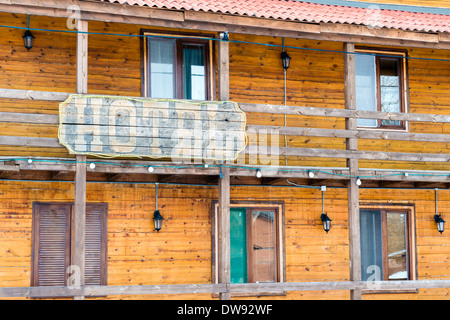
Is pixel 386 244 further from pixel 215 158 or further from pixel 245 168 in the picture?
pixel 215 158

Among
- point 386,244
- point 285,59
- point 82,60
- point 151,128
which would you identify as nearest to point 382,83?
point 285,59

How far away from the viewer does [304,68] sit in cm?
1602

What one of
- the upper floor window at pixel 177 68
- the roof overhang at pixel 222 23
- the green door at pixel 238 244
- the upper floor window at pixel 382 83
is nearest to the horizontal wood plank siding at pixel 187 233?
the green door at pixel 238 244

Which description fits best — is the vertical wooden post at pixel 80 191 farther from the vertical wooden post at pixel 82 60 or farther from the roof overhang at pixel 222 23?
the roof overhang at pixel 222 23

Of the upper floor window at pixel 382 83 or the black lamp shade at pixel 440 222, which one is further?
the upper floor window at pixel 382 83

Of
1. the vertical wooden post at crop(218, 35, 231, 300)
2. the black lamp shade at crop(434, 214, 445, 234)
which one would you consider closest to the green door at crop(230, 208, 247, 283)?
the vertical wooden post at crop(218, 35, 231, 300)

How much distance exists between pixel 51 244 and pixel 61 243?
20 cm

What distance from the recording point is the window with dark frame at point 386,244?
52.8 ft

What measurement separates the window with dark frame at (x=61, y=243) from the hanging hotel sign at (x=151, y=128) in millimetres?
2006

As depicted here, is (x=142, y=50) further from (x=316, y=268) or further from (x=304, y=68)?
(x=316, y=268)

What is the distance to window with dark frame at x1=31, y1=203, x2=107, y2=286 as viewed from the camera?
545 inches

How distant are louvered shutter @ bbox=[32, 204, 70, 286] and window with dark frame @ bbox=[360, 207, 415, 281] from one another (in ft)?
22.6

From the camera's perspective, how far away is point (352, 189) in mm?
14180

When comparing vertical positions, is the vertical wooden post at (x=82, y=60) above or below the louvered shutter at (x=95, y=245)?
above
